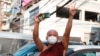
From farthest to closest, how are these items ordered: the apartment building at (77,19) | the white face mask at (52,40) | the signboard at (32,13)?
the signboard at (32,13)
the apartment building at (77,19)
the white face mask at (52,40)

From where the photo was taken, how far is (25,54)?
663cm

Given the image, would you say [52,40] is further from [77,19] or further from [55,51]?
[77,19]

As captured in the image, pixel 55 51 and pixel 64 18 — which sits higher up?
pixel 64 18

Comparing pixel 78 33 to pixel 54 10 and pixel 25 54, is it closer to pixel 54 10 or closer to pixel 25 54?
pixel 54 10

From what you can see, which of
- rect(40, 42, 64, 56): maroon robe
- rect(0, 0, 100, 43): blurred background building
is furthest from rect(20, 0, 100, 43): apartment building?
rect(40, 42, 64, 56): maroon robe

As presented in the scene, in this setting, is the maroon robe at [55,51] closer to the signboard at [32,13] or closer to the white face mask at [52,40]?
the white face mask at [52,40]

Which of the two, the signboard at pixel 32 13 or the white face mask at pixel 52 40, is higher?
the signboard at pixel 32 13

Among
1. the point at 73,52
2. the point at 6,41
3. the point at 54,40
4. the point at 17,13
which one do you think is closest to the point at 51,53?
the point at 54,40

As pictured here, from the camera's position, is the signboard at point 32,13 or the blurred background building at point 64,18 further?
the signboard at point 32,13

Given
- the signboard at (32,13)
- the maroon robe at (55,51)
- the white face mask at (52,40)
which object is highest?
the signboard at (32,13)

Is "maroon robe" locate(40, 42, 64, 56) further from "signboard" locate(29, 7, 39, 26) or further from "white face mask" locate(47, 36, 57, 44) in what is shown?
"signboard" locate(29, 7, 39, 26)

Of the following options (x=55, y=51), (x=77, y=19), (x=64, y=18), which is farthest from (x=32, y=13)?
(x=55, y=51)

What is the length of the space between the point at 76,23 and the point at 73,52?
22086 millimetres

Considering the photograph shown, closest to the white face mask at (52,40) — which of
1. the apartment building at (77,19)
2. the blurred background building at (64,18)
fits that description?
the blurred background building at (64,18)
